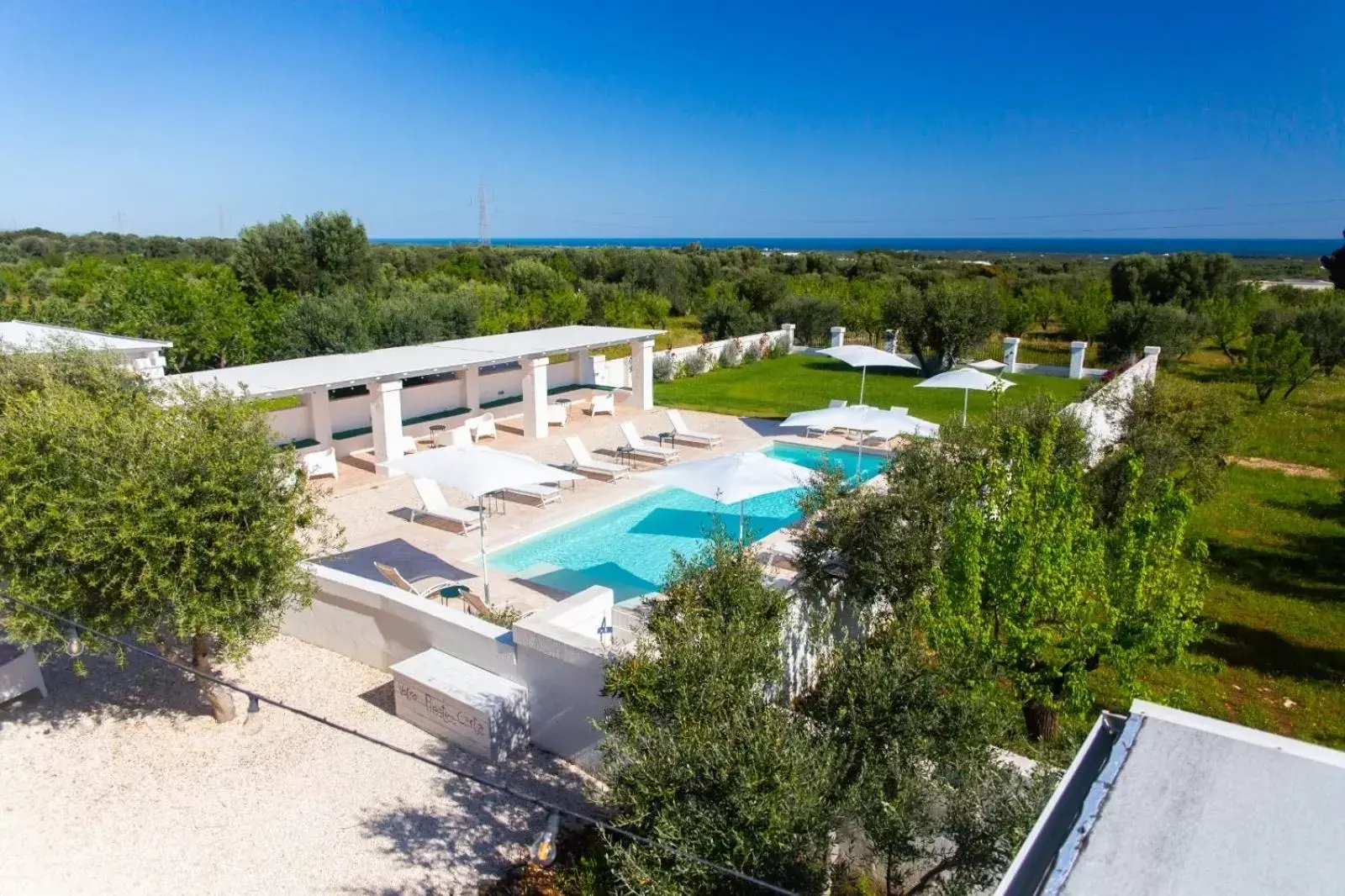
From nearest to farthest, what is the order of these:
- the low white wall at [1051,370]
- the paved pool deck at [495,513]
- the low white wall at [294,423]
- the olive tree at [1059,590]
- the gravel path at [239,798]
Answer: the gravel path at [239,798] < the olive tree at [1059,590] < the paved pool deck at [495,513] < the low white wall at [294,423] < the low white wall at [1051,370]

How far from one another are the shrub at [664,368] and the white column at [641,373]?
12.7ft

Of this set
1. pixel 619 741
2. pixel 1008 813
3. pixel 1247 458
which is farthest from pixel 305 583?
pixel 1247 458

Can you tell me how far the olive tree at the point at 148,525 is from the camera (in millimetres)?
6566

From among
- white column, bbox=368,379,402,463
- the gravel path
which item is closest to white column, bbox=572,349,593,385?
white column, bbox=368,379,402,463

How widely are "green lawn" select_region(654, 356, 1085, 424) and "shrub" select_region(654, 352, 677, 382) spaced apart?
27 centimetres

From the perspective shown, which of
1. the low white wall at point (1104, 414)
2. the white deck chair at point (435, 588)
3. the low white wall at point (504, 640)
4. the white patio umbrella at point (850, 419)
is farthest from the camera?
the white patio umbrella at point (850, 419)

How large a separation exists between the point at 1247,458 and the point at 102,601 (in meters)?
22.3

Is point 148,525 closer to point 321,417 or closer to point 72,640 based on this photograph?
point 72,640

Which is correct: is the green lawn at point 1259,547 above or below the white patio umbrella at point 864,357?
below

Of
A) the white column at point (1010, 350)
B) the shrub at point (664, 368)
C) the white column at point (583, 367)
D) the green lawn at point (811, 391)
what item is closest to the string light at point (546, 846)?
the green lawn at point (811, 391)

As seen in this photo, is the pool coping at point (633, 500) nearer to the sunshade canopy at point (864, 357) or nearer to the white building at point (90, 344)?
the sunshade canopy at point (864, 357)

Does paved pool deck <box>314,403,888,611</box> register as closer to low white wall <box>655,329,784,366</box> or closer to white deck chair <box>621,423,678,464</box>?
white deck chair <box>621,423,678,464</box>

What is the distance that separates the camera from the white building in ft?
44.9

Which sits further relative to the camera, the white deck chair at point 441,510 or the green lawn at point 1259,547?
the white deck chair at point 441,510
